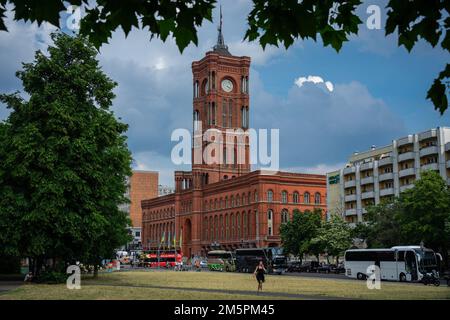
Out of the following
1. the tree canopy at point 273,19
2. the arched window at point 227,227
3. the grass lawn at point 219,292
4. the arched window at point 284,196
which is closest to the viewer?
the tree canopy at point 273,19

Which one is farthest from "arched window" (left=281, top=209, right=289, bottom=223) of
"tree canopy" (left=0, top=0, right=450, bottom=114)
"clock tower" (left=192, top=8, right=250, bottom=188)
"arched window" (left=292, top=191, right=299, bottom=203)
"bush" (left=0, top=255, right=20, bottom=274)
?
"tree canopy" (left=0, top=0, right=450, bottom=114)

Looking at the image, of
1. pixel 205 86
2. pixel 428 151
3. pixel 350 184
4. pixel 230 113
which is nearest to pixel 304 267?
pixel 350 184

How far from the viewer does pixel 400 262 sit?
48594 mm

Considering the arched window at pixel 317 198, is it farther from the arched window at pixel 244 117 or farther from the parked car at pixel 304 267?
the parked car at pixel 304 267

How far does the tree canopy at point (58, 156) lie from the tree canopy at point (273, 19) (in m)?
32.1

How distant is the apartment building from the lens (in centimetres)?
7456

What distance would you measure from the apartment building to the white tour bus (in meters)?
25.3

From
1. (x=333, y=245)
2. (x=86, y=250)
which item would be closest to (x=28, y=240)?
(x=86, y=250)

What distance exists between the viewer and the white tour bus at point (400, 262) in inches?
1864

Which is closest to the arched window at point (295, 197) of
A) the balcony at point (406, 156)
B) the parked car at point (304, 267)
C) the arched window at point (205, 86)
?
the parked car at point (304, 267)

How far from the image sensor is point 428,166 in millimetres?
Answer: 75562

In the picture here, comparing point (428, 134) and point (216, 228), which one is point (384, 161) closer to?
point (428, 134)
